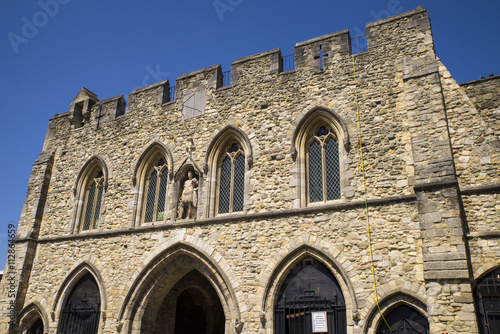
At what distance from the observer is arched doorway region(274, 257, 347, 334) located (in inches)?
364

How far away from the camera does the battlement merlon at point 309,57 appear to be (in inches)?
413

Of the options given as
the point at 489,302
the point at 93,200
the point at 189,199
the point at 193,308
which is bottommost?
the point at 489,302

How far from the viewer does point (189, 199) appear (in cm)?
1166

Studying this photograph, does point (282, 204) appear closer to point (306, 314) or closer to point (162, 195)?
point (306, 314)

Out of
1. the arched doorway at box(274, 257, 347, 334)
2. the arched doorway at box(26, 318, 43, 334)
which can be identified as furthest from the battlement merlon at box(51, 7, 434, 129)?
the arched doorway at box(26, 318, 43, 334)

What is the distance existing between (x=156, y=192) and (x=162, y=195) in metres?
0.23

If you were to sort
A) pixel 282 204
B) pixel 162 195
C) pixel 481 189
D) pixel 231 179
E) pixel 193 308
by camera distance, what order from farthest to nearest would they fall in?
pixel 193 308
pixel 162 195
pixel 231 179
pixel 282 204
pixel 481 189

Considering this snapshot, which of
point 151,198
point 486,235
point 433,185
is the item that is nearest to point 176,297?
point 151,198

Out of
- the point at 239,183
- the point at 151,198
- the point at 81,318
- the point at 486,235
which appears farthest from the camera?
the point at 151,198


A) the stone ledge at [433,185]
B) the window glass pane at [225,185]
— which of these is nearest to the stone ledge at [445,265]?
the stone ledge at [433,185]

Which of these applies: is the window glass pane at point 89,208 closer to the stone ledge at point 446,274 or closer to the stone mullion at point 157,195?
the stone mullion at point 157,195

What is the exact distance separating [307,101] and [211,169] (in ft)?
10.2

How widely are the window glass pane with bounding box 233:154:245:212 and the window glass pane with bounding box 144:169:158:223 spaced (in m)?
2.64

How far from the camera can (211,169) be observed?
1184cm
